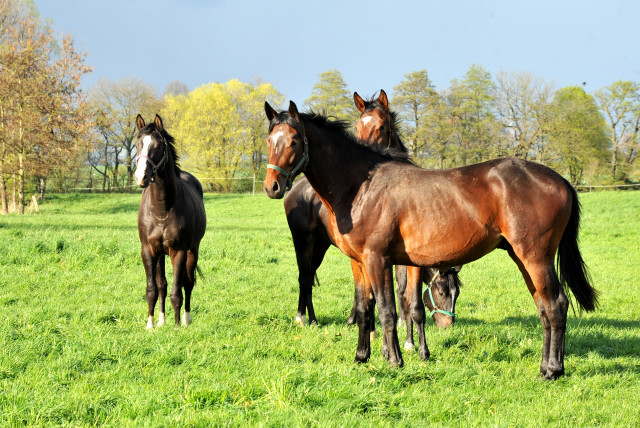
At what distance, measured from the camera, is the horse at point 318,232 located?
6137 millimetres

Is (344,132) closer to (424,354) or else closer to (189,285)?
(424,354)

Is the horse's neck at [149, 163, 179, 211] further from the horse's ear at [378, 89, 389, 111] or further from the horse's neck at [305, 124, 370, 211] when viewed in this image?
the horse's ear at [378, 89, 389, 111]

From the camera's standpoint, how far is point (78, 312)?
6645mm

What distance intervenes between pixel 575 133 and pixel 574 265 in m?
35.8

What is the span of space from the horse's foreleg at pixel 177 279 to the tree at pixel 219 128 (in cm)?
3441

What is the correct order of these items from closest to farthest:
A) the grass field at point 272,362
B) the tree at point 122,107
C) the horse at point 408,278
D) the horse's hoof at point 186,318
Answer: the grass field at point 272,362 < the horse at point 408,278 < the horse's hoof at point 186,318 < the tree at point 122,107

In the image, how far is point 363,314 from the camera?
4957 millimetres

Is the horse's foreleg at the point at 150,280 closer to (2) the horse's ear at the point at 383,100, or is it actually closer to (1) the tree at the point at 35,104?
(2) the horse's ear at the point at 383,100

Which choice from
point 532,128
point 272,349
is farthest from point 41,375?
point 532,128

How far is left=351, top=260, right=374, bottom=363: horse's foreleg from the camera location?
4.88 m

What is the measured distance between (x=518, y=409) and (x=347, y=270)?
26.7 feet

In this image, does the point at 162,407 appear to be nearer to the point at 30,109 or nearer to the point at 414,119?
the point at 30,109

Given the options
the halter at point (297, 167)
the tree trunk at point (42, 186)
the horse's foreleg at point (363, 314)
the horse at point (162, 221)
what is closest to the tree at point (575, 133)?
the horse at point (162, 221)

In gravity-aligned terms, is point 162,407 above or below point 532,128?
below
